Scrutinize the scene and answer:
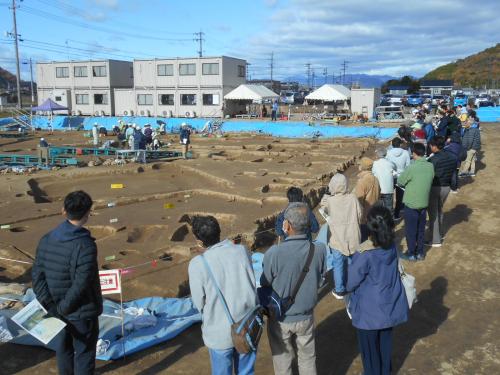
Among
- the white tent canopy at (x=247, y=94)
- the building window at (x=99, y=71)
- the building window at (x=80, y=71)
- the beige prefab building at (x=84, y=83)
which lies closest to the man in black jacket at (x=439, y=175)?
the white tent canopy at (x=247, y=94)

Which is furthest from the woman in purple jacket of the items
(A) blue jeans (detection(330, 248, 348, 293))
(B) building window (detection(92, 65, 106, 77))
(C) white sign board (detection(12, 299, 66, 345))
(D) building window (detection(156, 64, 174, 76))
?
(B) building window (detection(92, 65, 106, 77))

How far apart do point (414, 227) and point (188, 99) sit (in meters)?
35.2

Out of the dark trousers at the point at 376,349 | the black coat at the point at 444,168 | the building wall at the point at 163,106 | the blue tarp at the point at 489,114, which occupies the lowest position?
the dark trousers at the point at 376,349

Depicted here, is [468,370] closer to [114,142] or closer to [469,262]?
[469,262]

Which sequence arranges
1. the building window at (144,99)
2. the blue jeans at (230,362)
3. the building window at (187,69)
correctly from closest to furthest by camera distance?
the blue jeans at (230,362) → the building window at (187,69) → the building window at (144,99)

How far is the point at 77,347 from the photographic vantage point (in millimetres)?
3484

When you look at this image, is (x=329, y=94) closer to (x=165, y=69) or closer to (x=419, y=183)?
(x=165, y=69)

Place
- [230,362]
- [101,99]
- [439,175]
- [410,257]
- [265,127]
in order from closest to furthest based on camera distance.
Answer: [230,362], [410,257], [439,175], [265,127], [101,99]

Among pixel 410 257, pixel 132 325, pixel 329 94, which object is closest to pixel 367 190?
pixel 410 257

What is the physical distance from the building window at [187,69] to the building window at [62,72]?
12.7m

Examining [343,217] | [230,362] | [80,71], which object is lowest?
[230,362]

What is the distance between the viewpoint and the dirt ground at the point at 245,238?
4.45m

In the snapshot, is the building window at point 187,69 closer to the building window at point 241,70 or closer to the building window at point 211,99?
the building window at point 211,99

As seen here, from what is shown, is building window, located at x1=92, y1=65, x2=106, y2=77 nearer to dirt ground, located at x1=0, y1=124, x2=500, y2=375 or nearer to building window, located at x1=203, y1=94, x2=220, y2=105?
building window, located at x1=203, y1=94, x2=220, y2=105
